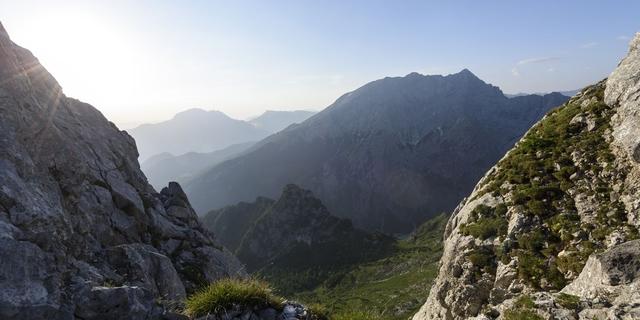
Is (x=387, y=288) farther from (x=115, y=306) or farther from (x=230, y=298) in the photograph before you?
(x=115, y=306)

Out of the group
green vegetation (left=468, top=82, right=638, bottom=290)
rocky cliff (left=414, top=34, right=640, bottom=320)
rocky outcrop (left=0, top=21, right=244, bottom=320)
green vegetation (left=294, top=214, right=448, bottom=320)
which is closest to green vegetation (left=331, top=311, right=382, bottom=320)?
rocky cliff (left=414, top=34, right=640, bottom=320)

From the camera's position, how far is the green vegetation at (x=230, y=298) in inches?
590

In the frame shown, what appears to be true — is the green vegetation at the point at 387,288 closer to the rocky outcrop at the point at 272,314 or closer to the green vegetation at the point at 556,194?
the green vegetation at the point at 556,194

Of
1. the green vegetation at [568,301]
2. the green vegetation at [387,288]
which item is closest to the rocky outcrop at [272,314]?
the green vegetation at [568,301]

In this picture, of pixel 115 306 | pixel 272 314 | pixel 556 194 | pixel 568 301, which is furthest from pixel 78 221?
pixel 556 194

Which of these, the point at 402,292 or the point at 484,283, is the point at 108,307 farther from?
the point at 402,292

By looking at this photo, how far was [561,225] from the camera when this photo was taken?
23297 millimetres

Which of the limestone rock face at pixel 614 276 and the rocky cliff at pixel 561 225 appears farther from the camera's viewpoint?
the rocky cliff at pixel 561 225

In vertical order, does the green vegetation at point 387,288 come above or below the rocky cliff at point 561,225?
below

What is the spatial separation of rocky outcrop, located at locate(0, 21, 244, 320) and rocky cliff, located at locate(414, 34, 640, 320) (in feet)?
47.8

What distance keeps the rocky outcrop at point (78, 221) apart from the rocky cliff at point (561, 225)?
1456cm

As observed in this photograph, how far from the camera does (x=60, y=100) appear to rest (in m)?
40.5

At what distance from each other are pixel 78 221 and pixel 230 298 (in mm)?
17348

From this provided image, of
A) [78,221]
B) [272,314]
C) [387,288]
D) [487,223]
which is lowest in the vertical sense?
[387,288]
